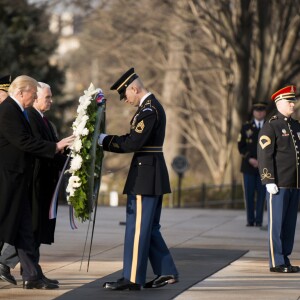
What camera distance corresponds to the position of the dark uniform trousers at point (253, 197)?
55.6 ft

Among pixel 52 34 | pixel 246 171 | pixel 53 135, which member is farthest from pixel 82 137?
pixel 52 34

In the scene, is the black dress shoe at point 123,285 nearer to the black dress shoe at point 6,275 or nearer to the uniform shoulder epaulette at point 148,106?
the black dress shoe at point 6,275

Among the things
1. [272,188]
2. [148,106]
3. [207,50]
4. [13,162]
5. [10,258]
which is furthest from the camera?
[207,50]

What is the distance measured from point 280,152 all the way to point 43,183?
2.67 meters

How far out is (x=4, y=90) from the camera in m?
11.4

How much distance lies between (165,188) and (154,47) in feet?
84.0

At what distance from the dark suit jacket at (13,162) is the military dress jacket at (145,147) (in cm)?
63

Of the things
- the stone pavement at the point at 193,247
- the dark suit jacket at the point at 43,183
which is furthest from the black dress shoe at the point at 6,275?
the dark suit jacket at the point at 43,183

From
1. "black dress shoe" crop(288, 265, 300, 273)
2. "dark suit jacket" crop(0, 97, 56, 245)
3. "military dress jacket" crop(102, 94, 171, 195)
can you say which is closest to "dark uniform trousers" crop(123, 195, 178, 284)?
"military dress jacket" crop(102, 94, 171, 195)

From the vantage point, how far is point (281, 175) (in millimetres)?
11625

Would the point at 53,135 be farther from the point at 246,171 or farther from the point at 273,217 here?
the point at 246,171

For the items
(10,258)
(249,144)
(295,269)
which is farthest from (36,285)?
(249,144)

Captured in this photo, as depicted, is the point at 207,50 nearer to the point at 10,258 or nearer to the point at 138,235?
the point at 10,258

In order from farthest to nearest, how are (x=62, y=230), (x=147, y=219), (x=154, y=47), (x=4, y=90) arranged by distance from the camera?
1. (x=154, y=47)
2. (x=62, y=230)
3. (x=4, y=90)
4. (x=147, y=219)
